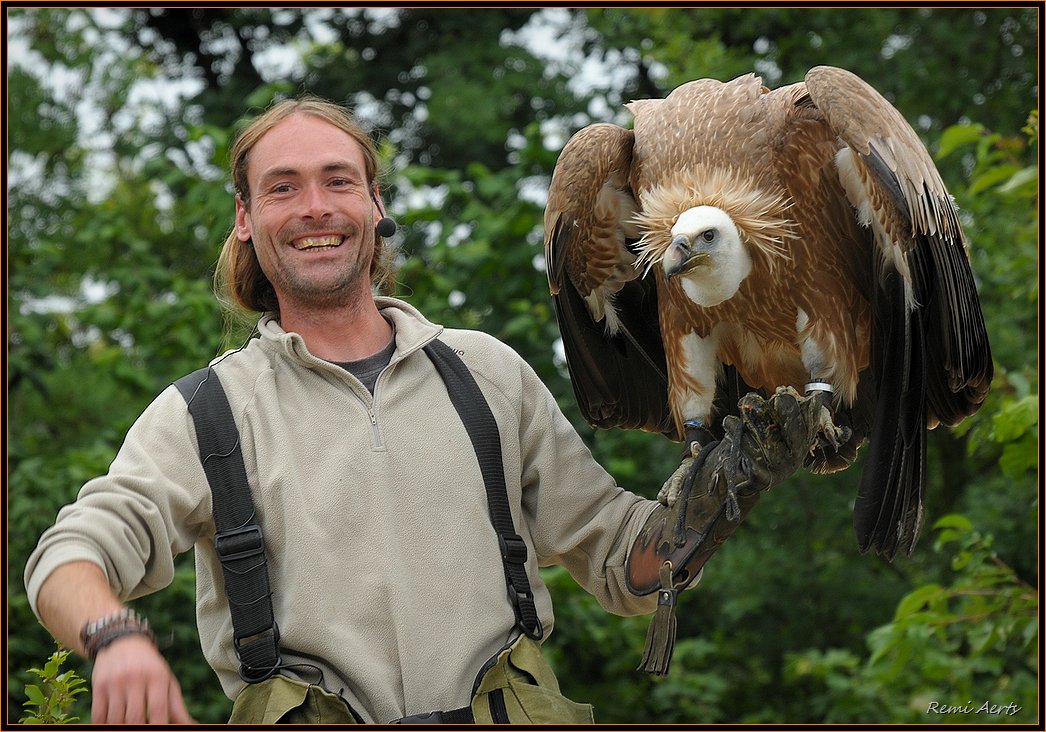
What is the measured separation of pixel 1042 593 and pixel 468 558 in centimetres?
180

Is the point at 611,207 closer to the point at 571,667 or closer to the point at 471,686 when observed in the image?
the point at 471,686

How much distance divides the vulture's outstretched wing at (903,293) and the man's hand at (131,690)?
4.99 feet

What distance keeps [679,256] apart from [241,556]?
3.58 ft

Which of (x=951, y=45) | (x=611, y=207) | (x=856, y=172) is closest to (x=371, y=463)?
(x=611, y=207)

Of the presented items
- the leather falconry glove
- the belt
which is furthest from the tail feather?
the belt

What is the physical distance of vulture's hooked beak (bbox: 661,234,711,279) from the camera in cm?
261

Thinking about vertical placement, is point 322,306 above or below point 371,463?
above

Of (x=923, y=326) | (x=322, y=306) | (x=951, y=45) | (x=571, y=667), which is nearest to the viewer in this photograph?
(x=322, y=306)

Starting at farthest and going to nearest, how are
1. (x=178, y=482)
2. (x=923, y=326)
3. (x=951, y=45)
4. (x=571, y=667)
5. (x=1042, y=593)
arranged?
(x=951, y=45) < (x=571, y=667) < (x=1042, y=593) < (x=923, y=326) < (x=178, y=482)

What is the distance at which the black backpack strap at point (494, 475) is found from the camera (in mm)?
2383

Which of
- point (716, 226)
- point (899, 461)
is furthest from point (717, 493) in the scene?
point (716, 226)

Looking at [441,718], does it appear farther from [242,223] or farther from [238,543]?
[242,223]

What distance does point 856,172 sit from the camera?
2715mm

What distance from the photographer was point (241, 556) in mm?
2209
